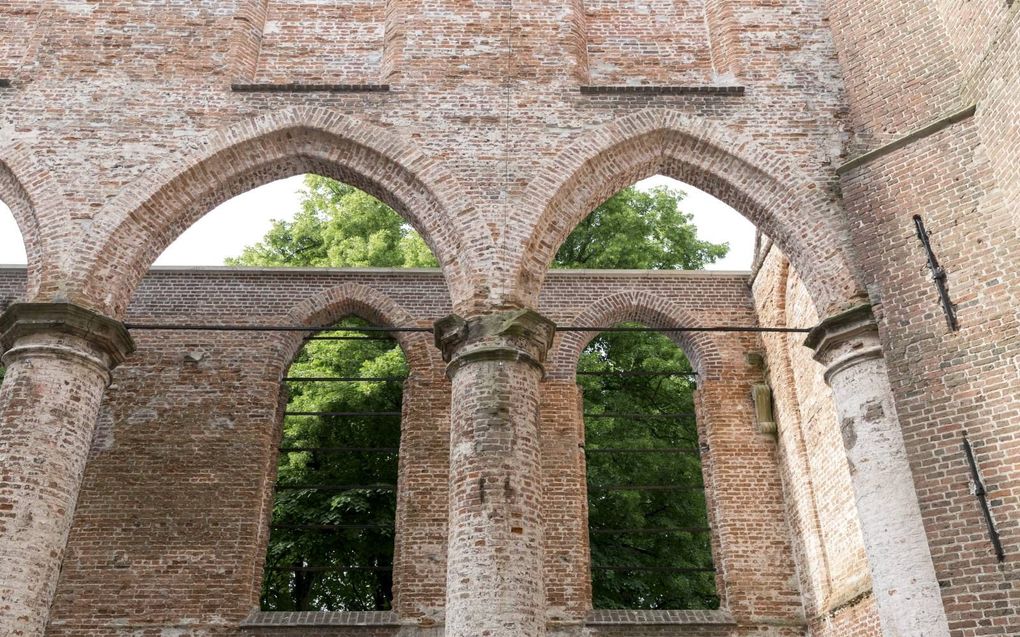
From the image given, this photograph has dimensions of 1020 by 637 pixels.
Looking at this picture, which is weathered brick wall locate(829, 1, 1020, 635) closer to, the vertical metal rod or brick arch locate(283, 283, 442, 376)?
the vertical metal rod

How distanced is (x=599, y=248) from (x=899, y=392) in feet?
36.2

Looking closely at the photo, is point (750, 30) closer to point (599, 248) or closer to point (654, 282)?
point (654, 282)

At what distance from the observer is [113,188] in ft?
30.8

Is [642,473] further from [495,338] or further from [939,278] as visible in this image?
[939,278]

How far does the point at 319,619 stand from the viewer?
33.8 ft

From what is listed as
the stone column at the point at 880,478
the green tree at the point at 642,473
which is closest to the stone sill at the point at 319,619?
the green tree at the point at 642,473

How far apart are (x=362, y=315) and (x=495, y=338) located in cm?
489

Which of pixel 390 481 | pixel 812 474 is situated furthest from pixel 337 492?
pixel 812 474

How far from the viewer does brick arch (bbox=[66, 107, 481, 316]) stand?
906cm

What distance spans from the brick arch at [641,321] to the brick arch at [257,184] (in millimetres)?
3620

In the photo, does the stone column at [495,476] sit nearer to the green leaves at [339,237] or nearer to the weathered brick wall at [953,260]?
the weathered brick wall at [953,260]

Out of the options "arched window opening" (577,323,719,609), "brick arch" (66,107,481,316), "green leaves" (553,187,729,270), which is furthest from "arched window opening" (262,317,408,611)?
"green leaves" (553,187,729,270)

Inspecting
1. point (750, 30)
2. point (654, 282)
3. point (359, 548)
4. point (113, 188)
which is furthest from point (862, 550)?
point (113, 188)

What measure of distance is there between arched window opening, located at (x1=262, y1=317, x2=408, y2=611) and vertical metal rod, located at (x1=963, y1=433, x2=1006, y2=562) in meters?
7.87
